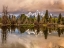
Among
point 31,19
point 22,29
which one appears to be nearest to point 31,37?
point 22,29

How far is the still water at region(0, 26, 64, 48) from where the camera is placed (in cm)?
232

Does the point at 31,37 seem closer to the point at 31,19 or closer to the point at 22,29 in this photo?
the point at 22,29

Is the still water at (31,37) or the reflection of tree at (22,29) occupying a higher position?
the reflection of tree at (22,29)

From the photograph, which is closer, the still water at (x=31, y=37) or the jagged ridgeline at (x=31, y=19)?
the still water at (x=31, y=37)

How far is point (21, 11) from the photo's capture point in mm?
2492

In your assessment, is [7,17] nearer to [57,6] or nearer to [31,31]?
[31,31]

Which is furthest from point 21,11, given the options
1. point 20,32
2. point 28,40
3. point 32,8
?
point 28,40

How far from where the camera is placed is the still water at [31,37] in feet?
7.63

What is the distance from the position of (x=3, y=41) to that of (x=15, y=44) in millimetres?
199

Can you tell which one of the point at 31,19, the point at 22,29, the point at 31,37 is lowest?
the point at 31,37

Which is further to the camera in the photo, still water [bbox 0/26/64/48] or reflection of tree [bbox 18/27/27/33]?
reflection of tree [bbox 18/27/27/33]

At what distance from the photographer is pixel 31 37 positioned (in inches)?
95.3

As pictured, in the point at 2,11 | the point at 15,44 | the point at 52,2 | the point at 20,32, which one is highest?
the point at 52,2

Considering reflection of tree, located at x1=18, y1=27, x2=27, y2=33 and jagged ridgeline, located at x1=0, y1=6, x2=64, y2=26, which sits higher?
jagged ridgeline, located at x1=0, y1=6, x2=64, y2=26
